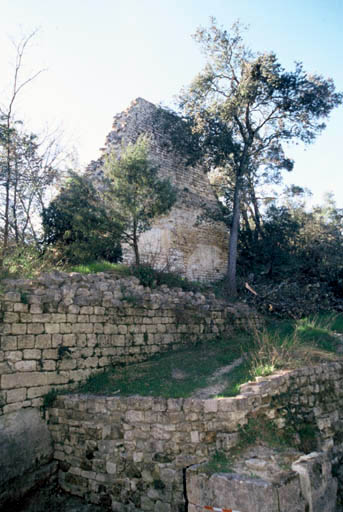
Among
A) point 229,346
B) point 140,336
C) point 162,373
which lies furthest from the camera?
point 229,346

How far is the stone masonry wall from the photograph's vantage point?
5.82 metres

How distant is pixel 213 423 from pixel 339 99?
1512cm

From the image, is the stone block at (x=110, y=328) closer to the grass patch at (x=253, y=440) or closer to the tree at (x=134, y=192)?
the grass patch at (x=253, y=440)

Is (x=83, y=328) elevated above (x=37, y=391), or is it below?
above

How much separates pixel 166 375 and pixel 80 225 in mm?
5995

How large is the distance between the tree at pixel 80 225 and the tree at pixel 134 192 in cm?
46

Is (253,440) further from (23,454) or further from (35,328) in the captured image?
(35,328)

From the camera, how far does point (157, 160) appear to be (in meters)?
16.7

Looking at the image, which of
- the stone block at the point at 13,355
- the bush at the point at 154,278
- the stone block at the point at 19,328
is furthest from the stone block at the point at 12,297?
the bush at the point at 154,278

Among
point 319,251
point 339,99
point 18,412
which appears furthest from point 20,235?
point 339,99

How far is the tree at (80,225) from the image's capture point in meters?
12.0

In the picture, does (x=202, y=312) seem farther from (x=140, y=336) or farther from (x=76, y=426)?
(x=76, y=426)

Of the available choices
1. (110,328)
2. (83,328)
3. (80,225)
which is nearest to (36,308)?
(83,328)

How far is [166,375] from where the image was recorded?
7.79 m
